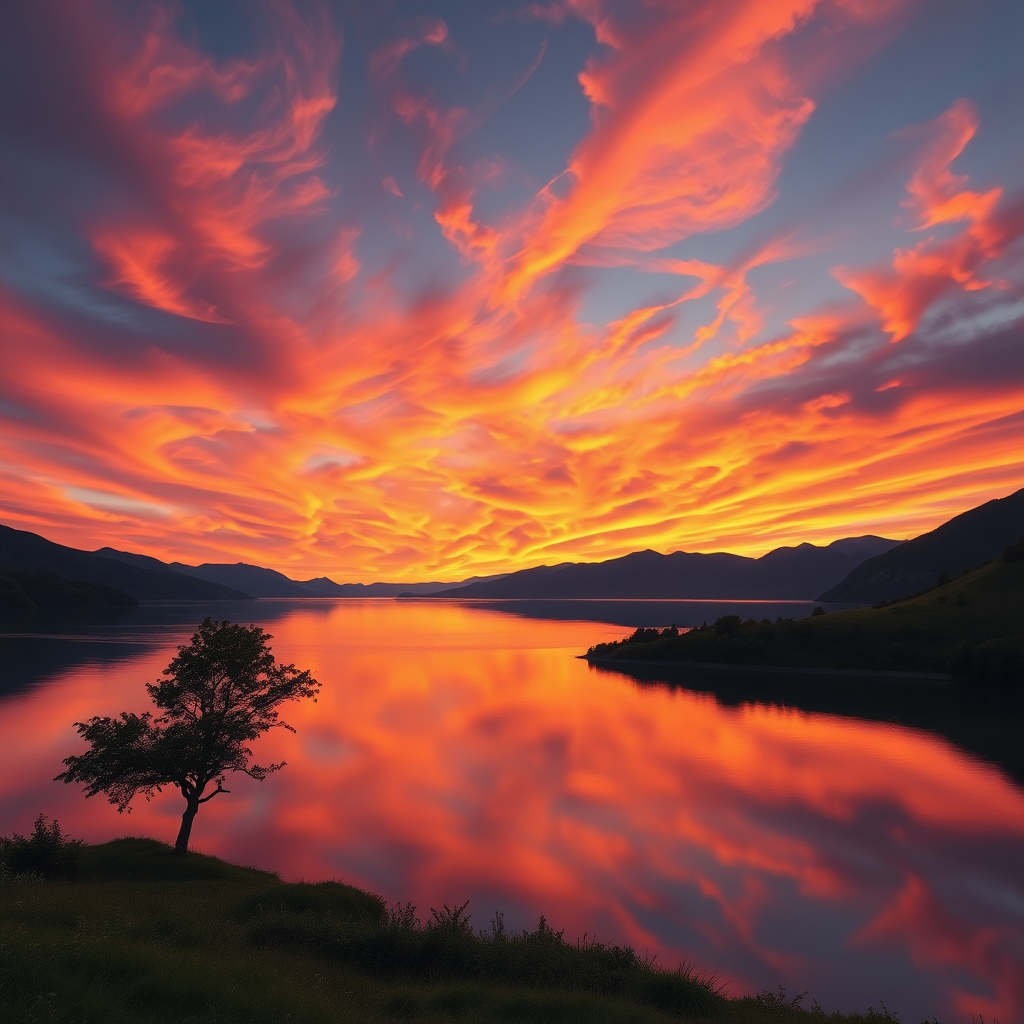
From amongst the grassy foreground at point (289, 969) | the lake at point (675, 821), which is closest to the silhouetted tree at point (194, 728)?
the grassy foreground at point (289, 969)

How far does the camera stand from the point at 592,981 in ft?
75.2

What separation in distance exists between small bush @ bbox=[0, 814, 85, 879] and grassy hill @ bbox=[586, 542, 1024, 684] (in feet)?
517

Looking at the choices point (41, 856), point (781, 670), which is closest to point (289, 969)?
point (41, 856)

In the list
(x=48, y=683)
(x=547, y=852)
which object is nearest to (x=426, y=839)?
(x=547, y=852)

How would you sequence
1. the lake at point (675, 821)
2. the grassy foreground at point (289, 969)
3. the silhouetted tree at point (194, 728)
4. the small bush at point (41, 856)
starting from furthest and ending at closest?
the silhouetted tree at point (194, 728), the lake at point (675, 821), the small bush at point (41, 856), the grassy foreground at point (289, 969)

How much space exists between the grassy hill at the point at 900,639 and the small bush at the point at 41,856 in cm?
15749

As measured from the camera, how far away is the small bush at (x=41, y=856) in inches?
1355

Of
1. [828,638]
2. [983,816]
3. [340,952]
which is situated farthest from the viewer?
[828,638]

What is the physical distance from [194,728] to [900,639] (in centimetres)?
17116

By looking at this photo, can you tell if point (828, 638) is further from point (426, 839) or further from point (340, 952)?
point (340, 952)

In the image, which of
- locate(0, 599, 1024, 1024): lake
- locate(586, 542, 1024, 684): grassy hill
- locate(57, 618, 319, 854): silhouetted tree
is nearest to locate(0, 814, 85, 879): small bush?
locate(57, 618, 319, 854): silhouetted tree

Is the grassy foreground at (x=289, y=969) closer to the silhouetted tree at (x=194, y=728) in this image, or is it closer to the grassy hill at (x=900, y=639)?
the silhouetted tree at (x=194, y=728)

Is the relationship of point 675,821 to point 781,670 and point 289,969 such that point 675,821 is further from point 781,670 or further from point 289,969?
point 781,670

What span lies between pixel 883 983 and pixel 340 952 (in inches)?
1154
